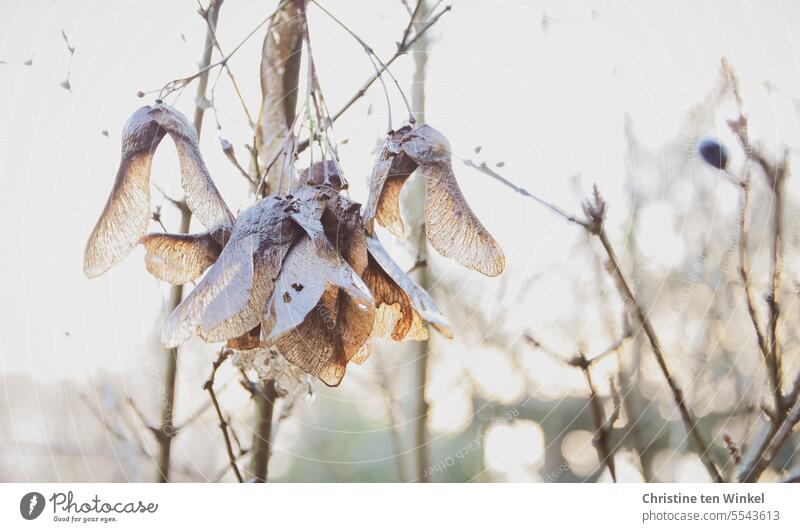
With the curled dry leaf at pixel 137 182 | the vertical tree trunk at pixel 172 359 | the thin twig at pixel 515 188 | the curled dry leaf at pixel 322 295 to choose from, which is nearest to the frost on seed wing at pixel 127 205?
the curled dry leaf at pixel 137 182

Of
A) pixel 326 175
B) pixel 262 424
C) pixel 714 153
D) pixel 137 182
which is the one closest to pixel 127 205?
pixel 137 182

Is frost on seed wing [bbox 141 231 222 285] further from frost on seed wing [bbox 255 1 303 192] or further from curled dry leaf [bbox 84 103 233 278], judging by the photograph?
frost on seed wing [bbox 255 1 303 192]

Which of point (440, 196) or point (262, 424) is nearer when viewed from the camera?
point (440, 196)
